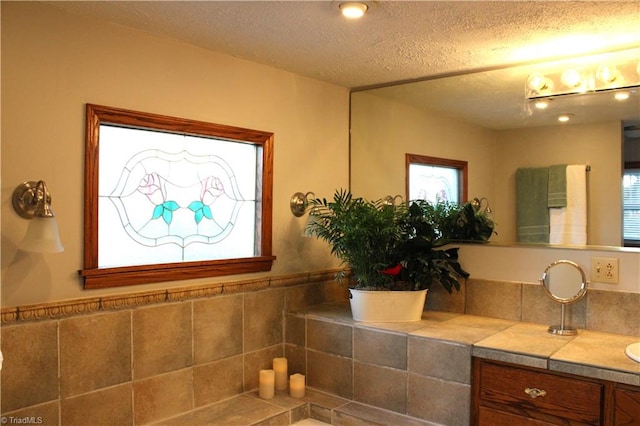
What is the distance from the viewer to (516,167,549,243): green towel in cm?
255

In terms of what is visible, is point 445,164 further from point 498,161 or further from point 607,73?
point 607,73

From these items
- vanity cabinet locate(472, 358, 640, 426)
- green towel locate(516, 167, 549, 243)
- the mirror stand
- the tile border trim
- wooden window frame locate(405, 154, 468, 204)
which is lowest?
vanity cabinet locate(472, 358, 640, 426)

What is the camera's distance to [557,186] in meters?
2.52

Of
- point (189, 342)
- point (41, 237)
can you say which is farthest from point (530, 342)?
point (41, 237)

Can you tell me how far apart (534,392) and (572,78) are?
140 centimetres

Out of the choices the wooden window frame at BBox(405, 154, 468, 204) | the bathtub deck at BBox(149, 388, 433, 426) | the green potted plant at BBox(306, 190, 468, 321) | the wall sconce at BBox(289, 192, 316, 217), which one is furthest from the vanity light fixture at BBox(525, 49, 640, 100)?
the bathtub deck at BBox(149, 388, 433, 426)

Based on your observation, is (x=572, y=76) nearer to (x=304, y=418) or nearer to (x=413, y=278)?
(x=413, y=278)

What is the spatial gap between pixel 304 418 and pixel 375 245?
867 millimetres

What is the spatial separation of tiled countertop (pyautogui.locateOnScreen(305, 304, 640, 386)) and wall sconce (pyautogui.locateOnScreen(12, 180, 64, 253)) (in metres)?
1.32

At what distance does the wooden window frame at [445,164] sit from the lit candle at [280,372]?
3.80 ft

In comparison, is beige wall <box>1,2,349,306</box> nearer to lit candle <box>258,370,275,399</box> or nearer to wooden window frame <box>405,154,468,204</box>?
lit candle <box>258,370,275,399</box>

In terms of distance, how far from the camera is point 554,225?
2.52 metres

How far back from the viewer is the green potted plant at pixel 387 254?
2.56 m

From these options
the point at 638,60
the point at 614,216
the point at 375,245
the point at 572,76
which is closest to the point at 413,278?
the point at 375,245
